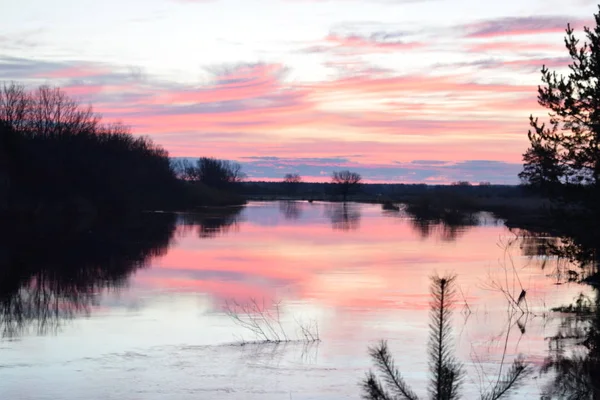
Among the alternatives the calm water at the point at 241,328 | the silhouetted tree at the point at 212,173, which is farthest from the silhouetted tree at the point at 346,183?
the calm water at the point at 241,328

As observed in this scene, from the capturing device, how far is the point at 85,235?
120ft

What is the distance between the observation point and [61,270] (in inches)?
895

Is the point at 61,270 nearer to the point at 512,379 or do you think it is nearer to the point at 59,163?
the point at 512,379

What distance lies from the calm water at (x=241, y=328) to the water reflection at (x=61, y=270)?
0.07m

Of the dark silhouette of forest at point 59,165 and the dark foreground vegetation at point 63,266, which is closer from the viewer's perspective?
the dark foreground vegetation at point 63,266

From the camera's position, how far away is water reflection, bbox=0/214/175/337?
50.2 ft

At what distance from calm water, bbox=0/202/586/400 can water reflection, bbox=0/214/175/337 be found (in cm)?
7

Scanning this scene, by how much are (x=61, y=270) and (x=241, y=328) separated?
34.1 ft

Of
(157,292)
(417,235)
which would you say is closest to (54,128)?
(417,235)

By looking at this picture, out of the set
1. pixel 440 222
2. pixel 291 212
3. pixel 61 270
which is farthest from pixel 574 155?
pixel 291 212

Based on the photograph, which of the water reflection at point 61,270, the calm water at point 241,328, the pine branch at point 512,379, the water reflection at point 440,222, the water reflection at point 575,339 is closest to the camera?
the pine branch at point 512,379

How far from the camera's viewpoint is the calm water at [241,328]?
10.2 meters

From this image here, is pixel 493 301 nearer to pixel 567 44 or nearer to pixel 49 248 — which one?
pixel 567 44

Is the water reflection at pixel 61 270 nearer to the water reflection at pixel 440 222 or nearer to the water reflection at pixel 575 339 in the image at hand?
the water reflection at pixel 575 339
